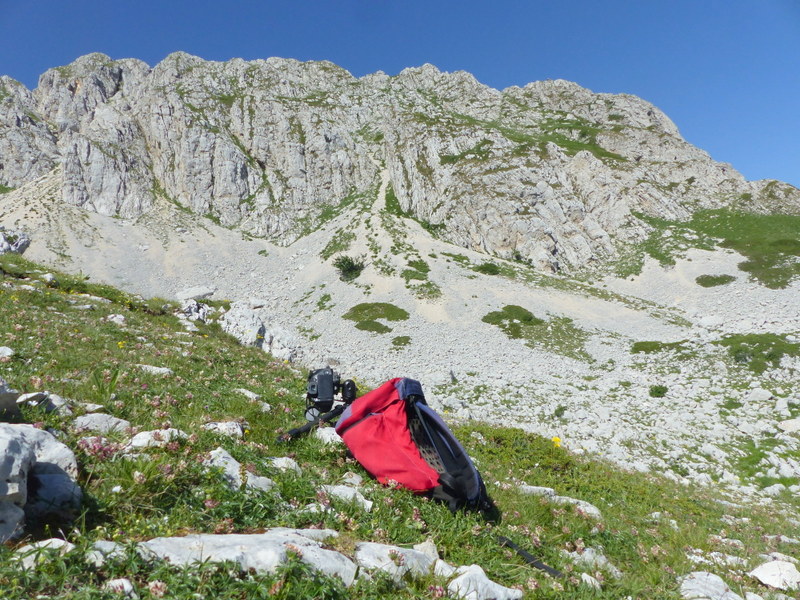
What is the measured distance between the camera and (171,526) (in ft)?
9.08

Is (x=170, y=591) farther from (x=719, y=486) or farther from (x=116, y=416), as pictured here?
(x=719, y=486)

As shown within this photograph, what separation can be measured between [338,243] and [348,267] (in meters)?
10.0

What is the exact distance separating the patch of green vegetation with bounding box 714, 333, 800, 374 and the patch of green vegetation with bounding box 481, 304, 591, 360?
7682 mm

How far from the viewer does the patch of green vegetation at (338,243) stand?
52.5 m

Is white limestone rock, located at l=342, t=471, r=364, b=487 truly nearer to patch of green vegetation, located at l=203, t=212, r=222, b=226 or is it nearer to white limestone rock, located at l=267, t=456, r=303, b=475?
white limestone rock, located at l=267, t=456, r=303, b=475

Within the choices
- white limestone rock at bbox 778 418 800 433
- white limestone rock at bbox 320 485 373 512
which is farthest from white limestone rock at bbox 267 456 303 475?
white limestone rock at bbox 778 418 800 433

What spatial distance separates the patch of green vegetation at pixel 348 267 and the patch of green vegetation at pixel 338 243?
5.06 meters

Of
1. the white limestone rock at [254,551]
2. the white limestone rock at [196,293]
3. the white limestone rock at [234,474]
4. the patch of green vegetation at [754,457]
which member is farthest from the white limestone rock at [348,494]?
the white limestone rock at [196,293]

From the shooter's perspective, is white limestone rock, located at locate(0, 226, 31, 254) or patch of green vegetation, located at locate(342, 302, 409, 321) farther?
white limestone rock, located at locate(0, 226, 31, 254)

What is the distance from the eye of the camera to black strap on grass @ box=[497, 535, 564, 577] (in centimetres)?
387

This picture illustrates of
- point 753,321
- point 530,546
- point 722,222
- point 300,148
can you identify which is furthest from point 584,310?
point 300,148

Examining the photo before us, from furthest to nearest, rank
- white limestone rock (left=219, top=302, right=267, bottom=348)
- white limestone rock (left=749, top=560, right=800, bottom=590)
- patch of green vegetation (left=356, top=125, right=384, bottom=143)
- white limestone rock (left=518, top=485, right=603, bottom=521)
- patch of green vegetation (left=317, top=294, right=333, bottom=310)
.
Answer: patch of green vegetation (left=356, top=125, right=384, bottom=143)
patch of green vegetation (left=317, top=294, right=333, bottom=310)
white limestone rock (left=219, top=302, right=267, bottom=348)
white limestone rock (left=518, top=485, right=603, bottom=521)
white limestone rock (left=749, top=560, right=800, bottom=590)

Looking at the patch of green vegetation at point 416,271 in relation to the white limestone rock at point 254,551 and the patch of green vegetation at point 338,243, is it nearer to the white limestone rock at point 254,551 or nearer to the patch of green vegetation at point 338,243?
the patch of green vegetation at point 338,243

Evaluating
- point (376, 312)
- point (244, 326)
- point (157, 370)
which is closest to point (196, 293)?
point (376, 312)
